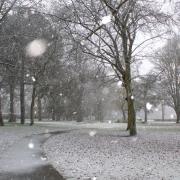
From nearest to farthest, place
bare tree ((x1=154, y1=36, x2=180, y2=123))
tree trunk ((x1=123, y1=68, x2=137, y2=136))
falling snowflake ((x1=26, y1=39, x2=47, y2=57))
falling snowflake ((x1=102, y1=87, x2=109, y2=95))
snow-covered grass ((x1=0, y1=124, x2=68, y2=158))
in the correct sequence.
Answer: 1. snow-covered grass ((x1=0, y1=124, x2=68, y2=158))
2. tree trunk ((x1=123, y1=68, x2=137, y2=136))
3. falling snowflake ((x1=26, y1=39, x2=47, y2=57))
4. bare tree ((x1=154, y1=36, x2=180, y2=123))
5. falling snowflake ((x1=102, y1=87, x2=109, y2=95))

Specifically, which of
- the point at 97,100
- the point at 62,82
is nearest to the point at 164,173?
the point at 62,82

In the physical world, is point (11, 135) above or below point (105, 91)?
below

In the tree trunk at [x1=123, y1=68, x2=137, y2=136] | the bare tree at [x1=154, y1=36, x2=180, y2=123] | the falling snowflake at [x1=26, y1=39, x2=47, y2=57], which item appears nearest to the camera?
the tree trunk at [x1=123, y1=68, x2=137, y2=136]

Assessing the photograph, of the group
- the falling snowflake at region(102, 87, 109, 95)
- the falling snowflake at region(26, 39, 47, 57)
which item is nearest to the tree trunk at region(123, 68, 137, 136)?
the falling snowflake at region(26, 39, 47, 57)

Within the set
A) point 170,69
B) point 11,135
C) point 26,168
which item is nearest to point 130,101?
point 11,135

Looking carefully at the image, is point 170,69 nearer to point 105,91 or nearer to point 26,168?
point 105,91

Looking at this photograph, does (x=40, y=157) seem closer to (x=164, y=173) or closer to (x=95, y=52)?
(x=164, y=173)

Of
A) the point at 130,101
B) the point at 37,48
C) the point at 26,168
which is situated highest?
the point at 37,48

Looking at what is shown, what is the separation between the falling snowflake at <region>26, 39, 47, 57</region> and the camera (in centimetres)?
4188

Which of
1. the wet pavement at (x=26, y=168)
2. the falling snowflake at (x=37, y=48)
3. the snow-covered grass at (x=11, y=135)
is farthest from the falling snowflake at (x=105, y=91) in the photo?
the wet pavement at (x=26, y=168)

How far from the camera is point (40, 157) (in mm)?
15766

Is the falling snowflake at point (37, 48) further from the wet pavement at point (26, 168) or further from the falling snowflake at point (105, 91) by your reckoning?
the falling snowflake at point (105, 91)

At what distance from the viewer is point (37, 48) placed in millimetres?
43156

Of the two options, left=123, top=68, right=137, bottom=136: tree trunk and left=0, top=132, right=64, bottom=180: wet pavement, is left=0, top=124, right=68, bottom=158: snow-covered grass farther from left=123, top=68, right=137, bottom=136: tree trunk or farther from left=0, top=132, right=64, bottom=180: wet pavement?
left=123, top=68, right=137, bottom=136: tree trunk
